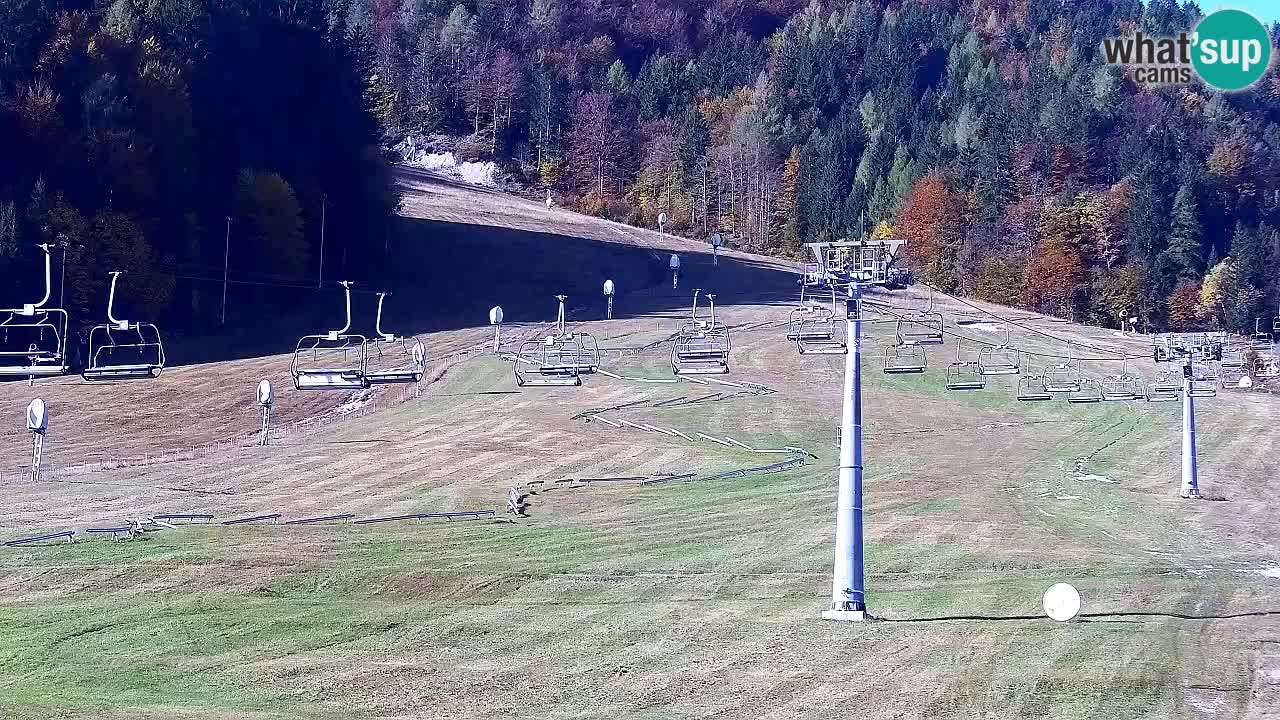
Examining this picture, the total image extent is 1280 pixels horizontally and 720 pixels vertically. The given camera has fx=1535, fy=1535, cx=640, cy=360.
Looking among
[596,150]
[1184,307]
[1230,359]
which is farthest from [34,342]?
[596,150]

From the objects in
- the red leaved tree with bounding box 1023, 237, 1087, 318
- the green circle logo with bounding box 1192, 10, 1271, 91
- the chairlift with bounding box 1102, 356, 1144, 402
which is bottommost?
the chairlift with bounding box 1102, 356, 1144, 402

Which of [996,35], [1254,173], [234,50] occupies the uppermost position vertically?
[996,35]

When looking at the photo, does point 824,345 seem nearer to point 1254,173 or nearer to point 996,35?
point 1254,173

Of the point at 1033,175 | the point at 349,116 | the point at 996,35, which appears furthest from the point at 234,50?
the point at 996,35

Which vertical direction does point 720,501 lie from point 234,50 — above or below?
below

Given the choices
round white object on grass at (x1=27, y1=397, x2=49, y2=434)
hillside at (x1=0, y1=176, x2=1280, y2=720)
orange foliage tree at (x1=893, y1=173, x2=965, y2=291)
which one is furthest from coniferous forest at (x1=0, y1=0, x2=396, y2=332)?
orange foliage tree at (x1=893, y1=173, x2=965, y2=291)

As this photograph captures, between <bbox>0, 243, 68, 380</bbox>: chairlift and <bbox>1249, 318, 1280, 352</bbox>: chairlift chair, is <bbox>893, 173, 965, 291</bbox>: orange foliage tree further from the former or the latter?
<bbox>0, 243, 68, 380</bbox>: chairlift

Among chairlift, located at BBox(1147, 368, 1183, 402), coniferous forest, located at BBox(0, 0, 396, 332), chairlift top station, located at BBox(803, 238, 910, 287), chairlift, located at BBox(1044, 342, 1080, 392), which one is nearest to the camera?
chairlift top station, located at BBox(803, 238, 910, 287)
